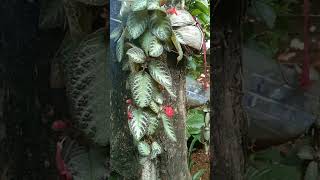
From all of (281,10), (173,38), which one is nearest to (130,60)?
(173,38)

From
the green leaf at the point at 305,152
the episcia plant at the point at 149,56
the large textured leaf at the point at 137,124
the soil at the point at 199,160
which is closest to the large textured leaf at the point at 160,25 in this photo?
the episcia plant at the point at 149,56

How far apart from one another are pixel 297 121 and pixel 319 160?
13cm

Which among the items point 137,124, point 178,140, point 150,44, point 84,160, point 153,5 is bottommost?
point 178,140

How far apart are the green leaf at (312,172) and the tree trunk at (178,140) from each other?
0.40 metres

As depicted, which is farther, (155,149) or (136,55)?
(155,149)

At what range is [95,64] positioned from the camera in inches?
26.4

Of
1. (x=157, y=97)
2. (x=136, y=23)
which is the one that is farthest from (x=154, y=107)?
(x=136, y=23)

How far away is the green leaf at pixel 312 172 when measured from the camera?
42.1 inches

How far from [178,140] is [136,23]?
419 millimetres

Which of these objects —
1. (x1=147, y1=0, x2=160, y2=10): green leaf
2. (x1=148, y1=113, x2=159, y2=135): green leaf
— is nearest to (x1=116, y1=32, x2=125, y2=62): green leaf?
(x1=147, y1=0, x2=160, y2=10): green leaf

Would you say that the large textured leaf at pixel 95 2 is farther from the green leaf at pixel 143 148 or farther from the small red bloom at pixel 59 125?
the green leaf at pixel 143 148

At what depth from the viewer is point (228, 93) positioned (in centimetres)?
111

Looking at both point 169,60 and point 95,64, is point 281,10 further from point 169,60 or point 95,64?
point 95,64

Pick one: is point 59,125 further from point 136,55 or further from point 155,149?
point 155,149
